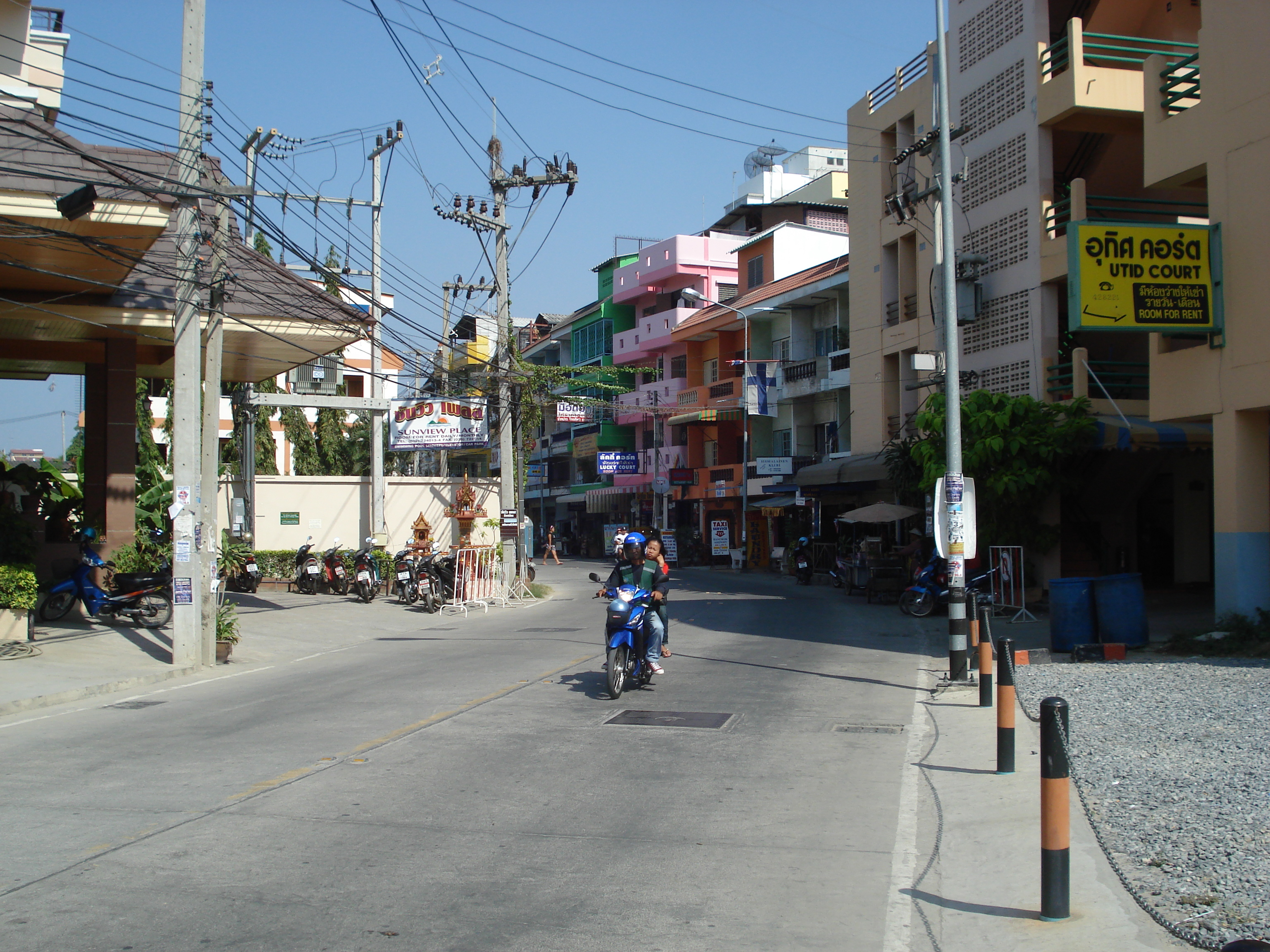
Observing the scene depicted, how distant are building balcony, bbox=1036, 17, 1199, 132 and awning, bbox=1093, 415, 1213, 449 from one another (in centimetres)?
673

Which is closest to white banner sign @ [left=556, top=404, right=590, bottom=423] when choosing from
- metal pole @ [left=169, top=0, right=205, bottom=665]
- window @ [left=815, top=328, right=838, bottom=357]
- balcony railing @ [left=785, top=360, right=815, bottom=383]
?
balcony railing @ [left=785, top=360, right=815, bottom=383]

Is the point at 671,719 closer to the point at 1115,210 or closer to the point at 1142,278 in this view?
the point at 1142,278

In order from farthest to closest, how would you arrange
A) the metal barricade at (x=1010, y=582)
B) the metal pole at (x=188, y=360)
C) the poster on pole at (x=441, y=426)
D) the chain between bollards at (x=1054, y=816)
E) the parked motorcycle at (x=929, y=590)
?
the poster on pole at (x=441, y=426) → the parked motorcycle at (x=929, y=590) → the metal barricade at (x=1010, y=582) → the metal pole at (x=188, y=360) → the chain between bollards at (x=1054, y=816)

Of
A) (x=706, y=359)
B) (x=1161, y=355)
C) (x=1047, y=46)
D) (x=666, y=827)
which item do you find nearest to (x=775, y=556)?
(x=706, y=359)

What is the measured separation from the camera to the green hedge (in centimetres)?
1538

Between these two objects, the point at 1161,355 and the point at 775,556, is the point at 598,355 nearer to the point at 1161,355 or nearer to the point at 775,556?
the point at 775,556

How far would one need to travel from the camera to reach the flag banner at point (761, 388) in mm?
42719

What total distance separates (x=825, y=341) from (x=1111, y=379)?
19052mm

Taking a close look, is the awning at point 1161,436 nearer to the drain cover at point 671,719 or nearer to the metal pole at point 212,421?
the drain cover at point 671,719

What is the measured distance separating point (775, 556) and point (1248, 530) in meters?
26.6

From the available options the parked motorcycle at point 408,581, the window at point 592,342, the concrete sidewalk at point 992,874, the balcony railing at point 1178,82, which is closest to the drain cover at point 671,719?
the concrete sidewalk at point 992,874

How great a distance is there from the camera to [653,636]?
39.7 feet

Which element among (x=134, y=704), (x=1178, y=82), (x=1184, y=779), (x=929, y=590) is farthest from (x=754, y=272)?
(x=1184, y=779)

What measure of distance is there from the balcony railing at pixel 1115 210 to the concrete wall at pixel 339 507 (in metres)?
17.2
